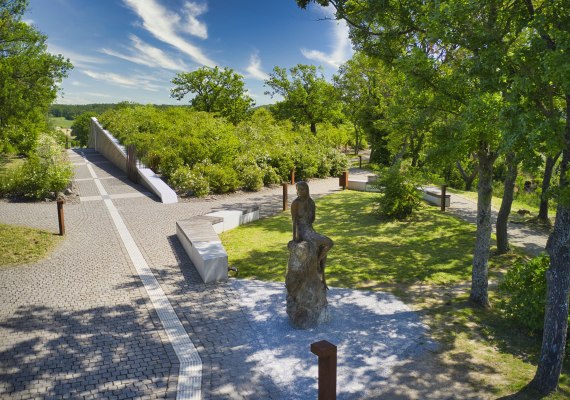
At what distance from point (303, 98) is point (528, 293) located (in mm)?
32101

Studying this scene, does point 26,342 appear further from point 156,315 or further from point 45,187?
point 45,187

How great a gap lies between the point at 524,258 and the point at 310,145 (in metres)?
17.2

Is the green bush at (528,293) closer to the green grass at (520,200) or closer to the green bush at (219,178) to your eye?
the green grass at (520,200)

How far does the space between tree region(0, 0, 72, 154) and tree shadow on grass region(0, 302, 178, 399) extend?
14.2 m

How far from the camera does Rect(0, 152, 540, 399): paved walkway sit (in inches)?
207

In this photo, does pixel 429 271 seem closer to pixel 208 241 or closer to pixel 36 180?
pixel 208 241

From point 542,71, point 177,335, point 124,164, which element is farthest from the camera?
point 124,164

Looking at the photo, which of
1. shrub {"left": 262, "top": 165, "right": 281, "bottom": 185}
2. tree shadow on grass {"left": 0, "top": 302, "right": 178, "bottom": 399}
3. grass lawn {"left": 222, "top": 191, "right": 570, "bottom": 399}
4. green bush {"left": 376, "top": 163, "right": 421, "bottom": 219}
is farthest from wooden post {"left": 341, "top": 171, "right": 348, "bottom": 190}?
tree shadow on grass {"left": 0, "top": 302, "right": 178, "bottom": 399}

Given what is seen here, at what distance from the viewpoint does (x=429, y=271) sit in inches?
A: 379

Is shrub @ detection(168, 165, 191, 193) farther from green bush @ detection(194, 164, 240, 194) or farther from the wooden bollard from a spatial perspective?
the wooden bollard

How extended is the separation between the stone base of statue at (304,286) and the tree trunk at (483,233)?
10.3 feet

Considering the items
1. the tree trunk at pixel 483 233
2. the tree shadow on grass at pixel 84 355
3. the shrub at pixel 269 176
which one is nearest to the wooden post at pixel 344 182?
the shrub at pixel 269 176

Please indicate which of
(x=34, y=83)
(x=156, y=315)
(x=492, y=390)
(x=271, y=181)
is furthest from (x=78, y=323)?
(x=34, y=83)

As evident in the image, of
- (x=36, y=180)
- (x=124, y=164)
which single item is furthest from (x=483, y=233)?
(x=124, y=164)
